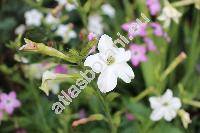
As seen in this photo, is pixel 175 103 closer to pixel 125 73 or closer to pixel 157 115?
pixel 157 115

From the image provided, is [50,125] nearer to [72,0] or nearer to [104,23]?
[72,0]

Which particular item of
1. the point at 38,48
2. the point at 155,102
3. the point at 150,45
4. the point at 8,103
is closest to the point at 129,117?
the point at 155,102

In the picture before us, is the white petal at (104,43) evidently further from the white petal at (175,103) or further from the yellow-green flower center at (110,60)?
the white petal at (175,103)

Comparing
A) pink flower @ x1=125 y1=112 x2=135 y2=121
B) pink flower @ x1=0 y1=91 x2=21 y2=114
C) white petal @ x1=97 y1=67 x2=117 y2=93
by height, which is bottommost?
pink flower @ x1=0 y1=91 x2=21 y2=114

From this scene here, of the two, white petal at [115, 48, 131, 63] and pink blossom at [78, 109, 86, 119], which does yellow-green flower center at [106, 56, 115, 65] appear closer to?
white petal at [115, 48, 131, 63]

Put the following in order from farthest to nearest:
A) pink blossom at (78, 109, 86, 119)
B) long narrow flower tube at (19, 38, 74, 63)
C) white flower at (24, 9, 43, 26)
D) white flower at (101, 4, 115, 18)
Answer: white flower at (101, 4, 115, 18), white flower at (24, 9, 43, 26), pink blossom at (78, 109, 86, 119), long narrow flower tube at (19, 38, 74, 63)

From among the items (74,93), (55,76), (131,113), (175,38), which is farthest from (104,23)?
(55,76)

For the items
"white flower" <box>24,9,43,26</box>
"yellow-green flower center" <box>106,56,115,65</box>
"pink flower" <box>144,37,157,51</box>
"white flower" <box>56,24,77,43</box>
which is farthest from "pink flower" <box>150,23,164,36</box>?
"yellow-green flower center" <box>106,56,115,65</box>
